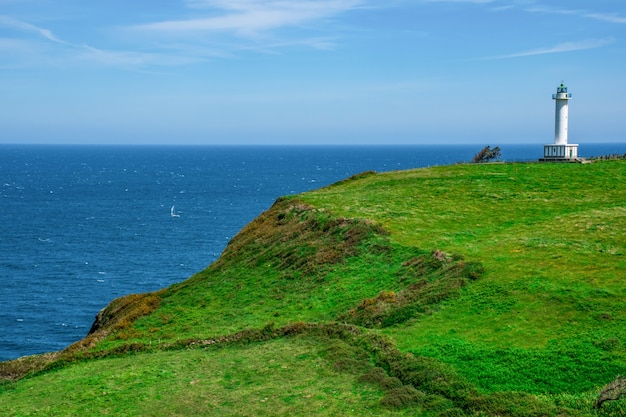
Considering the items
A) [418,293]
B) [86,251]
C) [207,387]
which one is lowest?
[86,251]

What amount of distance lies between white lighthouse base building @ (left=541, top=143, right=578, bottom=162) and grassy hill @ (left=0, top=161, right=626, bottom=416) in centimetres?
Answer: 1535

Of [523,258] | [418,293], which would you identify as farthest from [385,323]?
[523,258]

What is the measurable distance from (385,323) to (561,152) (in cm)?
4957

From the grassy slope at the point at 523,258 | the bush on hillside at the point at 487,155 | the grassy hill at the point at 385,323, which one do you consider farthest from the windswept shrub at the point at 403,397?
the bush on hillside at the point at 487,155

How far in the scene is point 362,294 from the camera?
43.7m

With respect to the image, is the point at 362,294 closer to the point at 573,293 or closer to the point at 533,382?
the point at 573,293

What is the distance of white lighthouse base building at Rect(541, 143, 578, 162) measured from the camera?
77.9m

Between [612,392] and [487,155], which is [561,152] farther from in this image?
[612,392]

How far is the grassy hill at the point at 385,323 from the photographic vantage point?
1127 inches

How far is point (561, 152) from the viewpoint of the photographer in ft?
257

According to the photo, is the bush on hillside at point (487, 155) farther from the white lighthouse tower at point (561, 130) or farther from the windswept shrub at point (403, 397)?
the windswept shrub at point (403, 397)

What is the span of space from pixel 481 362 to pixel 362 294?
14.5m

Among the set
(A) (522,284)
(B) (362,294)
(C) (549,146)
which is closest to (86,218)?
(C) (549,146)

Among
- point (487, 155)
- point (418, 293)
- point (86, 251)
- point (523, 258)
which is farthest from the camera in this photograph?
point (86, 251)
